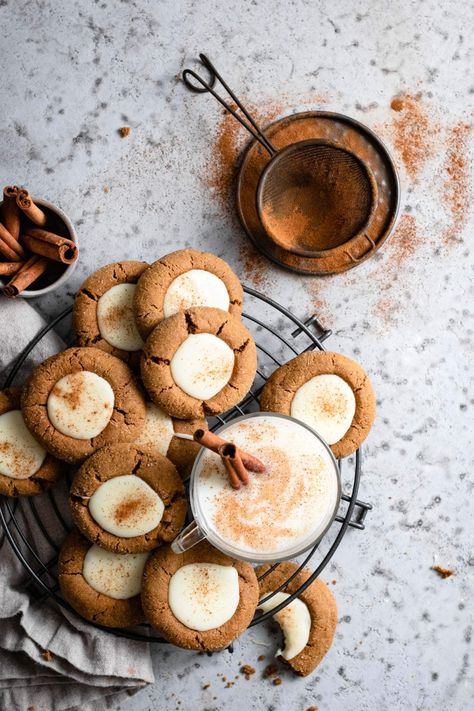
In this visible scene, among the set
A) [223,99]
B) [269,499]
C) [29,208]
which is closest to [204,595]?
[269,499]

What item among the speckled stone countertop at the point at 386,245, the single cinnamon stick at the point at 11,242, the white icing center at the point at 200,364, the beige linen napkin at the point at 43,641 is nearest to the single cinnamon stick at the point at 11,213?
the single cinnamon stick at the point at 11,242

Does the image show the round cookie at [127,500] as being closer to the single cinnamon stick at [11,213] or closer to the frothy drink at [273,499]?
the frothy drink at [273,499]

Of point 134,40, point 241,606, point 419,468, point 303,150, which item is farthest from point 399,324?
point 134,40

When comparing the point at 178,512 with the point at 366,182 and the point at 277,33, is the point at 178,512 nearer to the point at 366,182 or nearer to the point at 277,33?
the point at 366,182

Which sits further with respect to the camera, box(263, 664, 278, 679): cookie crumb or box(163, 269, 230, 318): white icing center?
box(263, 664, 278, 679): cookie crumb

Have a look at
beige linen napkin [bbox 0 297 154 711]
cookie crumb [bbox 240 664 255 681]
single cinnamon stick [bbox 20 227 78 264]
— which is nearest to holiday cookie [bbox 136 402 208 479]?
beige linen napkin [bbox 0 297 154 711]

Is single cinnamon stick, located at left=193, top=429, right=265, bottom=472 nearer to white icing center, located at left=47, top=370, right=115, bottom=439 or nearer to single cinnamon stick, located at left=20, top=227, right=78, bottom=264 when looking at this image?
white icing center, located at left=47, top=370, right=115, bottom=439
